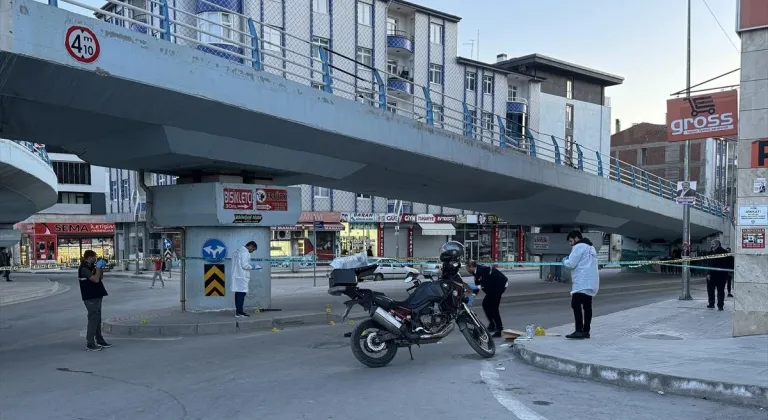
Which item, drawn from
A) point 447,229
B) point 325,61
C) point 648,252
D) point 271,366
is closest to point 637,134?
point 447,229

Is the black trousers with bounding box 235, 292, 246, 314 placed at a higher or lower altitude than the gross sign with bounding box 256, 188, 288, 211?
lower

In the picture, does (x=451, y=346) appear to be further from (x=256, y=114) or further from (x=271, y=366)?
(x=256, y=114)

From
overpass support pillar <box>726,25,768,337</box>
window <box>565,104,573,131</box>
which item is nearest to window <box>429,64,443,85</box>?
window <box>565,104,573,131</box>

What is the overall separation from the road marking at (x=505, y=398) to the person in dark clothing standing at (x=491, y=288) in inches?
97.6

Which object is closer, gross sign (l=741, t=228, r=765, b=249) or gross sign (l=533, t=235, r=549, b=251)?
gross sign (l=741, t=228, r=765, b=249)

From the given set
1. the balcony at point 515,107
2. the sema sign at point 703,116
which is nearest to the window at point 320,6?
the balcony at point 515,107

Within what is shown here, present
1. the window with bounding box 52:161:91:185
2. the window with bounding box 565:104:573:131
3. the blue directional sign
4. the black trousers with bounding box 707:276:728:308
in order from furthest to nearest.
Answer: the window with bounding box 52:161:91:185
the window with bounding box 565:104:573:131
the black trousers with bounding box 707:276:728:308
the blue directional sign

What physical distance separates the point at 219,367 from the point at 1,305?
15052 mm

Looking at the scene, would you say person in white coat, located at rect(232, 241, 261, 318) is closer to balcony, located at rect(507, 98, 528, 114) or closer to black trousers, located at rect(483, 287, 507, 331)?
black trousers, located at rect(483, 287, 507, 331)

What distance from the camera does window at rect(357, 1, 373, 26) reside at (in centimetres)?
3941

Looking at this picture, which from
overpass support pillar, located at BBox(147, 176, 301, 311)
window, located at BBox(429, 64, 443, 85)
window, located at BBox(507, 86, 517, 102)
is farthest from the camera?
window, located at BBox(507, 86, 517, 102)

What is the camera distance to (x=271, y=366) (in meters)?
8.63

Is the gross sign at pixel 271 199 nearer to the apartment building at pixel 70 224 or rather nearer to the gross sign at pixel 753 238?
the gross sign at pixel 753 238

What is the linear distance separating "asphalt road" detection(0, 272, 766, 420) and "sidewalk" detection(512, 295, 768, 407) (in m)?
0.21
